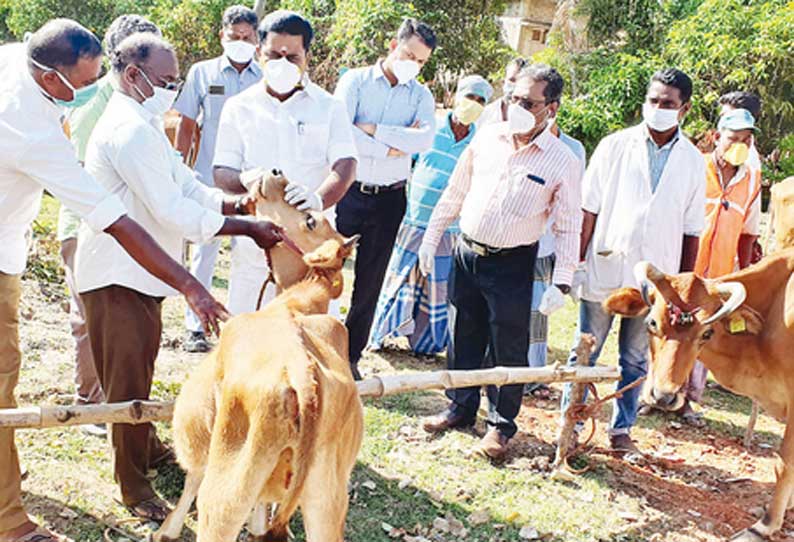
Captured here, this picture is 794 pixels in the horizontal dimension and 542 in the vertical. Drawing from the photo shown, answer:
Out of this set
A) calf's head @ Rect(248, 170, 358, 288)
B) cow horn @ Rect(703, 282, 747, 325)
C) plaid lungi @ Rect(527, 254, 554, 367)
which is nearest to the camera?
calf's head @ Rect(248, 170, 358, 288)

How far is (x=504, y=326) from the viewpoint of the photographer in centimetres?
526

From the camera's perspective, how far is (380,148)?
621 cm

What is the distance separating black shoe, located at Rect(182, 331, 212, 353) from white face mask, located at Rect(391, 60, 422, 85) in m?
2.81

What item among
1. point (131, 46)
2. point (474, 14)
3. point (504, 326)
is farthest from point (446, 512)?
point (474, 14)

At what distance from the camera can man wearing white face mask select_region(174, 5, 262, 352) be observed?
657cm

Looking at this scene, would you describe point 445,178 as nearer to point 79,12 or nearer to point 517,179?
point 517,179

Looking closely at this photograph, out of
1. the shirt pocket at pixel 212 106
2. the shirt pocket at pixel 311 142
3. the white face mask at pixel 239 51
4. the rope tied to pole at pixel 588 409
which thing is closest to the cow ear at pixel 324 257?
the shirt pocket at pixel 311 142

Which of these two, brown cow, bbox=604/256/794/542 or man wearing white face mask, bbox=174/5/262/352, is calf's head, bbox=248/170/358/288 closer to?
brown cow, bbox=604/256/794/542

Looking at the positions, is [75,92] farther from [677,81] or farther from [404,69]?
[677,81]

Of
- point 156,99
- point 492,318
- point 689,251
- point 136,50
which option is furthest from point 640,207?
point 136,50

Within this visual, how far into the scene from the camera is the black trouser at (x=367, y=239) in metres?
6.28

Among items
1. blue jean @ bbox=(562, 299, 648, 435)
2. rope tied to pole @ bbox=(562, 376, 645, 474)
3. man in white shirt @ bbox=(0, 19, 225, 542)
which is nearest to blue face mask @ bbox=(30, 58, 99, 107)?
man in white shirt @ bbox=(0, 19, 225, 542)

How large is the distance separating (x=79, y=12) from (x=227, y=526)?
878 inches

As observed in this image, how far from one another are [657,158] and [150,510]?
3978mm
